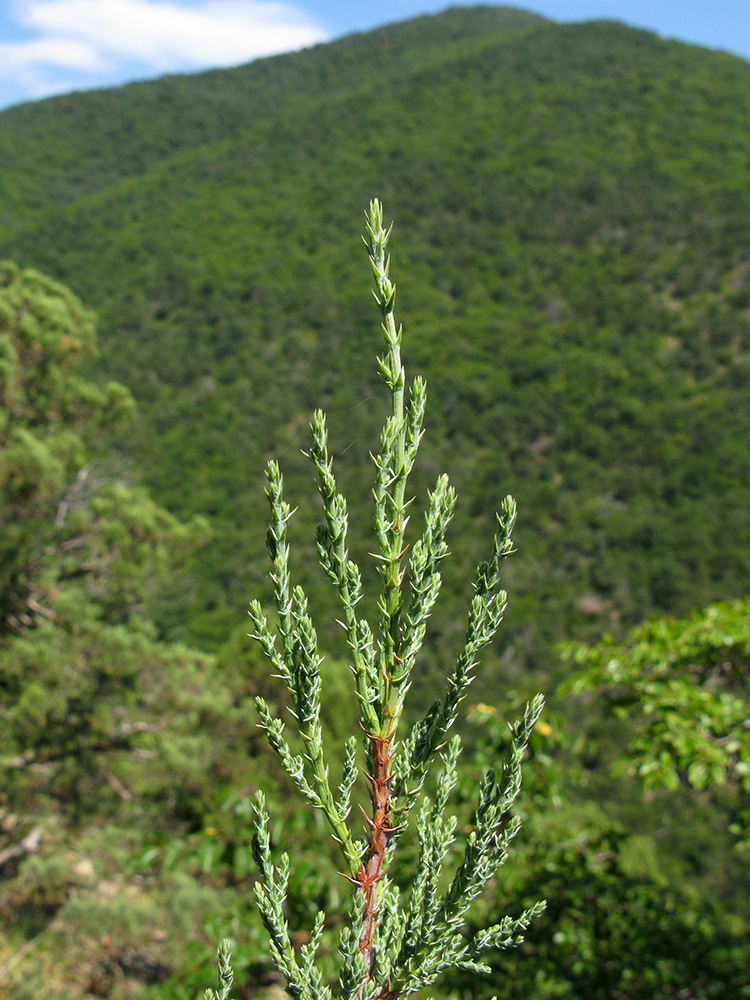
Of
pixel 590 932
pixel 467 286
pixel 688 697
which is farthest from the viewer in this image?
pixel 467 286

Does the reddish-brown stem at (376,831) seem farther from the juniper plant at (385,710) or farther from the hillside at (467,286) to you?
the hillside at (467,286)

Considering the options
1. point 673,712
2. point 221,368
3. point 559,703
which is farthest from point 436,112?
point 673,712

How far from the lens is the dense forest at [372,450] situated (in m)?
2.93

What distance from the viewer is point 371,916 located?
90cm

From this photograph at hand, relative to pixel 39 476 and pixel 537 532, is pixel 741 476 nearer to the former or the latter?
pixel 537 532

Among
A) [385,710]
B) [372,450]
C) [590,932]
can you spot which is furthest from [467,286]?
[385,710]

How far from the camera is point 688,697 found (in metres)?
2.65

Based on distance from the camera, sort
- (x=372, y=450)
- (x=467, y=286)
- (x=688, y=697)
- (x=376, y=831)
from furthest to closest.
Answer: (x=467, y=286), (x=688, y=697), (x=372, y=450), (x=376, y=831)

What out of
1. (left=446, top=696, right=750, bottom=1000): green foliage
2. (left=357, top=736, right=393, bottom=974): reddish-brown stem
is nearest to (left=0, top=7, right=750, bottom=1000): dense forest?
(left=446, top=696, right=750, bottom=1000): green foliage

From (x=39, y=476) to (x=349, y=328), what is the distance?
29896 millimetres

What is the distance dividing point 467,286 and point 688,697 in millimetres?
38574

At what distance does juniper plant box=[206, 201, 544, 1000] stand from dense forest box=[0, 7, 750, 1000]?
0.28ft

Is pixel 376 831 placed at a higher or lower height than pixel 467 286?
lower

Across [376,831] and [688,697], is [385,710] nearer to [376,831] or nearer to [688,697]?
[376,831]
